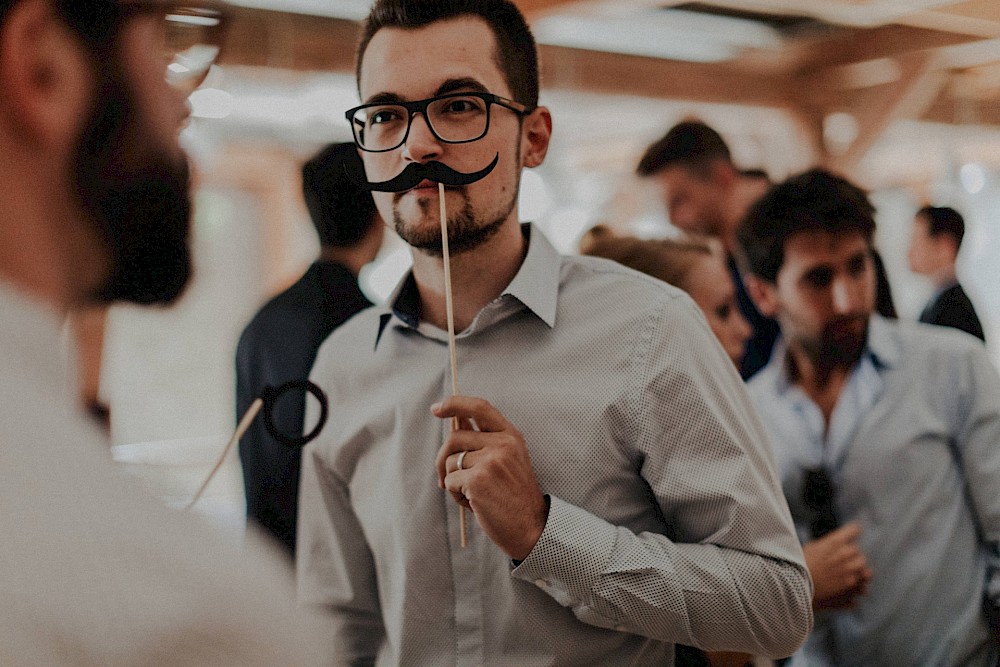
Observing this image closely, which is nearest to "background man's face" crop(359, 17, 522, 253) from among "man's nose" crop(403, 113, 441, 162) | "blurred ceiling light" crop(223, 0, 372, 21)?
"man's nose" crop(403, 113, 441, 162)

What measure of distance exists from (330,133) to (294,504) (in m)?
2.69

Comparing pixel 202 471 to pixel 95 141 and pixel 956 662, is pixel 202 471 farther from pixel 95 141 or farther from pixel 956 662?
pixel 95 141

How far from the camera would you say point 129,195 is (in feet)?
2.05

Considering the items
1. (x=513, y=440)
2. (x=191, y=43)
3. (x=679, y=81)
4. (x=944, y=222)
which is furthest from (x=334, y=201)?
(x=679, y=81)

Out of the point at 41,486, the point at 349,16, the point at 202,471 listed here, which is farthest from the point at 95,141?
the point at 202,471

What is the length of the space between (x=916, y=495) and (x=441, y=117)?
1.32 metres

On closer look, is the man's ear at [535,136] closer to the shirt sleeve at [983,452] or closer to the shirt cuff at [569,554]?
the shirt cuff at [569,554]

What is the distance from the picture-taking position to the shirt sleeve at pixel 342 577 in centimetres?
157

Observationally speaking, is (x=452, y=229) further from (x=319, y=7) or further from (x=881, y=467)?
(x=319, y=7)

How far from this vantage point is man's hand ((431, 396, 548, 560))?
122 cm

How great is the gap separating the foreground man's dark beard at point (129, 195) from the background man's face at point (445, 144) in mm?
723

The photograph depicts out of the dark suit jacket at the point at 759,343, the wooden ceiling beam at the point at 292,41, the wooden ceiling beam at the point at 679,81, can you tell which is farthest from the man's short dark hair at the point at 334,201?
the wooden ceiling beam at the point at 679,81

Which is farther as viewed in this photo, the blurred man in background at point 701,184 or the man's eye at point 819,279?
the blurred man in background at point 701,184

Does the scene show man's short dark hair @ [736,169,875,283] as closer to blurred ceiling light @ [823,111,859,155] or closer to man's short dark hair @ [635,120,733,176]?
man's short dark hair @ [635,120,733,176]
